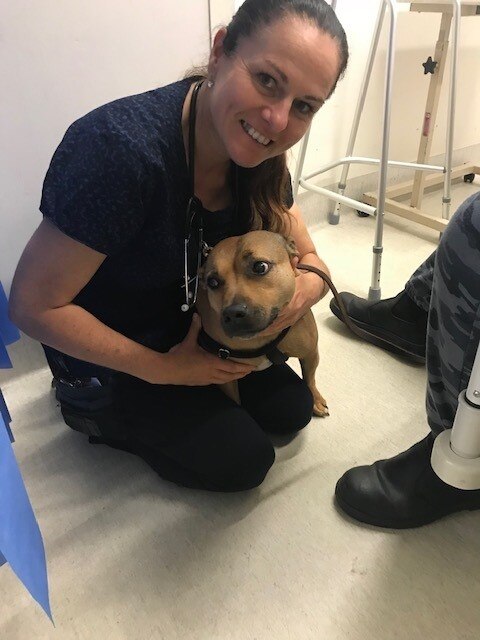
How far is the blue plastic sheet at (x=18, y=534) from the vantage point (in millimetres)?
614

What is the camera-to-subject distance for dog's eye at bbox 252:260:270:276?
0.99 meters

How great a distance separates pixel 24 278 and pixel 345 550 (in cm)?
79

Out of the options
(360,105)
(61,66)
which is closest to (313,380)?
(61,66)

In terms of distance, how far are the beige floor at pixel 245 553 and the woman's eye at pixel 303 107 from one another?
781mm

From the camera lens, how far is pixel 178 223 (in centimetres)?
95

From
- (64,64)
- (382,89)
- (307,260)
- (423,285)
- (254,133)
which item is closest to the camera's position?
(254,133)

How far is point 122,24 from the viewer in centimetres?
131

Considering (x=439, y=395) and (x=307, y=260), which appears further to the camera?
(x=307, y=260)

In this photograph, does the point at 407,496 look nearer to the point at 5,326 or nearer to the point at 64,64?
the point at 5,326

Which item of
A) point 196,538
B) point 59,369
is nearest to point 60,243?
point 59,369

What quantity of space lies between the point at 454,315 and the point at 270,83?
18.6 inches

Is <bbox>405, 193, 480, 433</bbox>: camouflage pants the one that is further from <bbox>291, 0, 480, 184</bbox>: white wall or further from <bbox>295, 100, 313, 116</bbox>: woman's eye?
<bbox>291, 0, 480, 184</bbox>: white wall

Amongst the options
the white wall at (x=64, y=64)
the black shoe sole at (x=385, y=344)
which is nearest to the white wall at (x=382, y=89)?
the white wall at (x=64, y=64)

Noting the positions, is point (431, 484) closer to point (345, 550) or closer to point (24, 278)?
point (345, 550)
